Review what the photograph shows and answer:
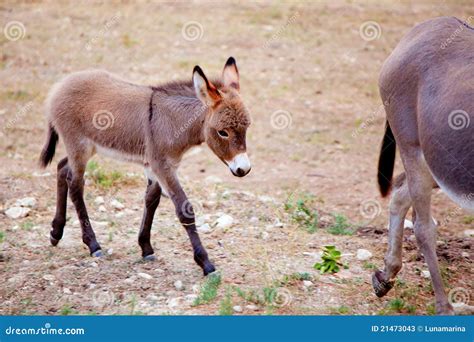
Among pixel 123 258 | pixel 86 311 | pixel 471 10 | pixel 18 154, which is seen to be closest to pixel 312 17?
pixel 471 10

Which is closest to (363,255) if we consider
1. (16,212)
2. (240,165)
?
(240,165)

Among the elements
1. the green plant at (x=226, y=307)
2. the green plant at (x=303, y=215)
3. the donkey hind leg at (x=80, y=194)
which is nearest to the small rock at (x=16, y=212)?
the donkey hind leg at (x=80, y=194)

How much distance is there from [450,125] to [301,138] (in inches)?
203

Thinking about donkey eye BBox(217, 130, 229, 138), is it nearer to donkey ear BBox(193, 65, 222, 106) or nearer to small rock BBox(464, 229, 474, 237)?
donkey ear BBox(193, 65, 222, 106)

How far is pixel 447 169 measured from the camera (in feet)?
16.0

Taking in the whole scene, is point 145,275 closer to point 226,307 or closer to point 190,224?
point 190,224

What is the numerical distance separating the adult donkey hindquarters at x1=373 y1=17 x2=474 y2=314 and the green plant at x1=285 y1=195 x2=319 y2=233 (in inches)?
60.1

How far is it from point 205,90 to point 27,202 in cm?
288

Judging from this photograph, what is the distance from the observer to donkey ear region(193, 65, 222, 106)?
5547 mm

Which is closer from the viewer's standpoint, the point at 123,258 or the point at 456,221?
the point at 123,258

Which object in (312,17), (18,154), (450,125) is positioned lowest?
(18,154)

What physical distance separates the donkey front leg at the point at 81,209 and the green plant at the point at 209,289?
120cm

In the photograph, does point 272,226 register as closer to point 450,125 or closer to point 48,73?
point 450,125

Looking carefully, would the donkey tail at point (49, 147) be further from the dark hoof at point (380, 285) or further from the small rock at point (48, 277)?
the dark hoof at point (380, 285)
